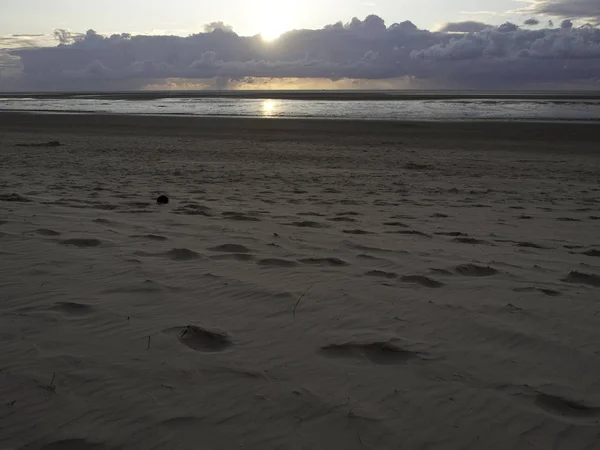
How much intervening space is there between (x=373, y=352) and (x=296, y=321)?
1.96 ft

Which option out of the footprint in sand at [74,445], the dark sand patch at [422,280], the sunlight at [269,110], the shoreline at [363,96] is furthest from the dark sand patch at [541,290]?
the shoreline at [363,96]

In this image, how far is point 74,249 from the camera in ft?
15.0

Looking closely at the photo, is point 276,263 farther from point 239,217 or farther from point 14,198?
point 14,198

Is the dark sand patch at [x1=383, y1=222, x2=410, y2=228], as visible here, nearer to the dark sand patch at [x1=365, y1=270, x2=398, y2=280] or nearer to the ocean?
the dark sand patch at [x1=365, y1=270, x2=398, y2=280]

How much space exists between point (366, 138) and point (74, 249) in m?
16.1

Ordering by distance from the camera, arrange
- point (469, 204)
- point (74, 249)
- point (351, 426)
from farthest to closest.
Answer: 1. point (469, 204)
2. point (74, 249)
3. point (351, 426)

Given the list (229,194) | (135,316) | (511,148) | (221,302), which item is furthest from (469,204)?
(511,148)

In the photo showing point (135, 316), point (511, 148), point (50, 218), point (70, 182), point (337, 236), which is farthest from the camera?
point (511, 148)

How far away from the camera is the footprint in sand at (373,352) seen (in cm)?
280

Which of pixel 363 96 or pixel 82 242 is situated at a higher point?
pixel 363 96

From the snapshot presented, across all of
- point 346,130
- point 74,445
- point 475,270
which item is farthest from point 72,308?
point 346,130

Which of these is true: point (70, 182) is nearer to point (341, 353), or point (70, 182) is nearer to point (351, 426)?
point (341, 353)

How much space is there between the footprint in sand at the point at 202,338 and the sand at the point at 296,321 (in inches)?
0.6

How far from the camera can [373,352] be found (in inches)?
113
